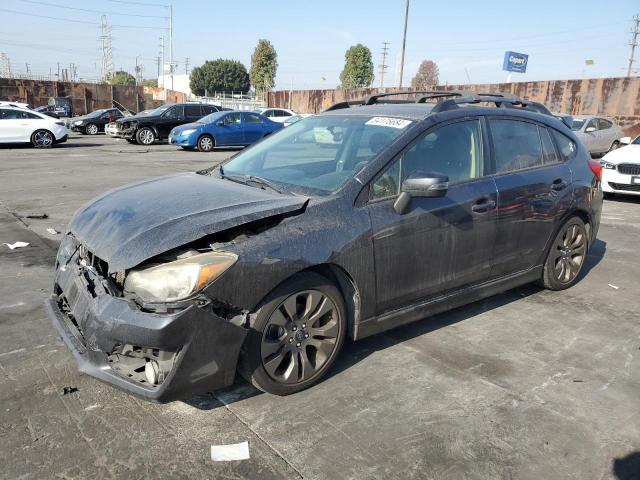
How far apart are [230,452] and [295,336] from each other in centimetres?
74

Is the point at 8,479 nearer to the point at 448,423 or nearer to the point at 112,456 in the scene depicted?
the point at 112,456

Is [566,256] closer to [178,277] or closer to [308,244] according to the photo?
[308,244]

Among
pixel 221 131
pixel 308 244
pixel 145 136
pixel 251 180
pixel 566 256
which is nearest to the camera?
pixel 308 244

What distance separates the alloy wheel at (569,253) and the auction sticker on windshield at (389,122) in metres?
2.09

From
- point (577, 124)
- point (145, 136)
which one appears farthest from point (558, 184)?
point (145, 136)

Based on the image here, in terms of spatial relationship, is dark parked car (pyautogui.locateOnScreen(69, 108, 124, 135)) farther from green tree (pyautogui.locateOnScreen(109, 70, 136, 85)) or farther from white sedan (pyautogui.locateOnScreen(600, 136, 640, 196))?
green tree (pyautogui.locateOnScreen(109, 70, 136, 85))

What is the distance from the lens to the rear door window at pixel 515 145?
13.9ft

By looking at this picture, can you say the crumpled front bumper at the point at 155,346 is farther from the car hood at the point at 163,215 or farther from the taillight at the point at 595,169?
the taillight at the point at 595,169

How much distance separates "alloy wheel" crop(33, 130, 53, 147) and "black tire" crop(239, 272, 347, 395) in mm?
19644

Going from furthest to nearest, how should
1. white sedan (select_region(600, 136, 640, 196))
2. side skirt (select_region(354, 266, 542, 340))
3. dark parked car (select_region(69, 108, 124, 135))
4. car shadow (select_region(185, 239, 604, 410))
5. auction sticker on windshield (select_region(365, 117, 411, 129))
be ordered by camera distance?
dark parked car (select_region(69, 108, 124, 135))
white sedan (select_region(600, 136, 640, 196))
auction sticker on windshield (select_region(365, 117, 411, 129))
side skirt (select_region(354, 266, 542, 340))
car shadow (select_region(185, 239, 604, 410))

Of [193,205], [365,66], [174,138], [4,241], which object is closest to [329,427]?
[193,205]

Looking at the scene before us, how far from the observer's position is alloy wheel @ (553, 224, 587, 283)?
4930 mm

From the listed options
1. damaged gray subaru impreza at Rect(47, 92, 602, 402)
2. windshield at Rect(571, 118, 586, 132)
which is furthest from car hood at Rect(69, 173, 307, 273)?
windshield at Rect(571, 118, 586, 132)

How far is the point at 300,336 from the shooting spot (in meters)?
3.11
